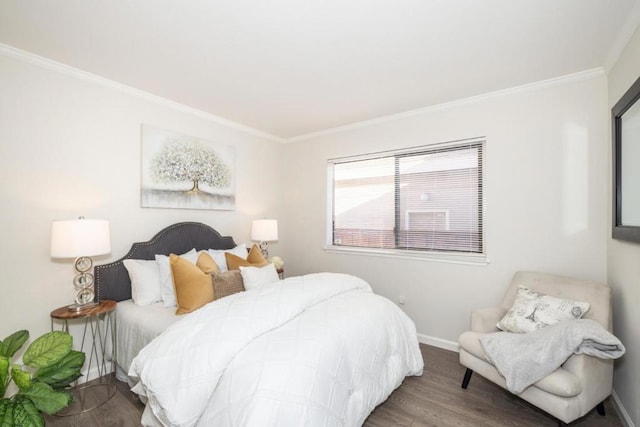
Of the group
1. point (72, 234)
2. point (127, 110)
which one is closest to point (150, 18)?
point (127, 110)

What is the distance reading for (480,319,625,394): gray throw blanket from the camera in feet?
5.89

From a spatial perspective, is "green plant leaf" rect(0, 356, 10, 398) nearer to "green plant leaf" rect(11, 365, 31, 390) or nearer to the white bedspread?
"green plant leaf" rect(11, 365, 31, 390)

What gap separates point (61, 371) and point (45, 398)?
292mm

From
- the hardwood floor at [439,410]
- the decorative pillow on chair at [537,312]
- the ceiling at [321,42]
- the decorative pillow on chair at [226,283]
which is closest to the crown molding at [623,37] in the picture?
the ceiling at [321,42]

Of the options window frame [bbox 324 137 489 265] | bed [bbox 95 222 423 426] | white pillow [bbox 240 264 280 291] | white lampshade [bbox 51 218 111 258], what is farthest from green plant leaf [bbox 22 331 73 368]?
window frame [bbox 324 137 489 265]

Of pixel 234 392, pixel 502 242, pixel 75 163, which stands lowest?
pixel 234 392

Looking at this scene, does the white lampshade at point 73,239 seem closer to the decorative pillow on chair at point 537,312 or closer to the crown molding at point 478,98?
the crown molding at point 478,98

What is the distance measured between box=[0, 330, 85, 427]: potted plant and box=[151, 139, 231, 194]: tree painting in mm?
1850

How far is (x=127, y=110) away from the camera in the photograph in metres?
2.86

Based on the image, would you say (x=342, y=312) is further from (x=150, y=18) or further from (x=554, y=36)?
(x=554, y=36)

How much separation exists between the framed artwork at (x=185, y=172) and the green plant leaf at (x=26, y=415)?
6.42ft

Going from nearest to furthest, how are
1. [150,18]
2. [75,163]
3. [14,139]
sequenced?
[150,18], [14,139], [75,163]

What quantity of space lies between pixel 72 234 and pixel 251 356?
A: 1620 mm

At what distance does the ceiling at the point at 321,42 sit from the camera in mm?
1805
